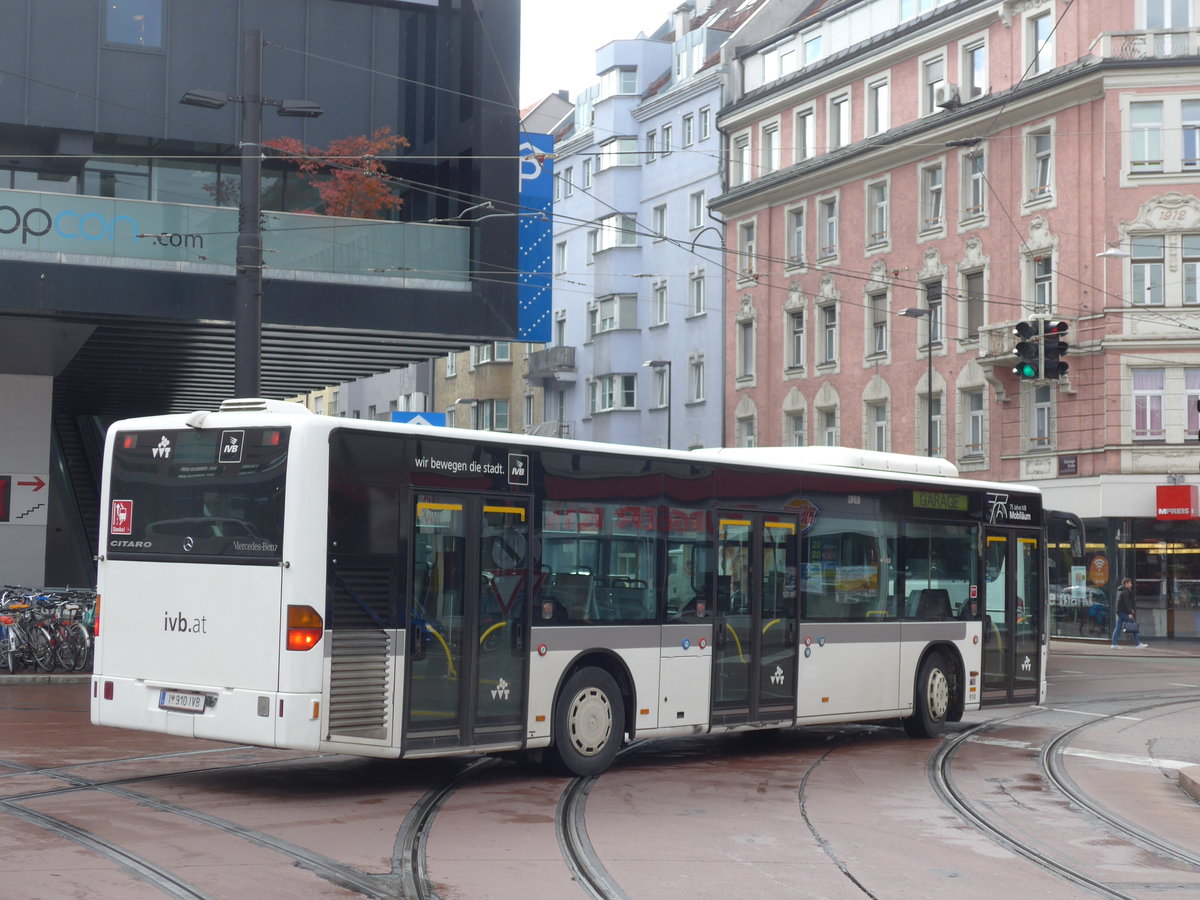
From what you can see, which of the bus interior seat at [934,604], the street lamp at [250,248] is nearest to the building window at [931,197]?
the bus interior seat at [934,604]

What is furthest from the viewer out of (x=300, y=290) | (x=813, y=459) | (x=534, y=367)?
(x=534, y=367)

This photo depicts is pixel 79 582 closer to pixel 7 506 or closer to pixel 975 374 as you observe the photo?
pixel 7 506

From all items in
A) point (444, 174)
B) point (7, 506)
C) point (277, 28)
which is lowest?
point (7, 506)

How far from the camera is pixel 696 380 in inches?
2347

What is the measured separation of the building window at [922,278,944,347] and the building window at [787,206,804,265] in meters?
6.64

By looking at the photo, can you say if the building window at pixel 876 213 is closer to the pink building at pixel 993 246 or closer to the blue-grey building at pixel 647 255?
the pink building at pixel 993 246

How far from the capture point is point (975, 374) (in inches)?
1794

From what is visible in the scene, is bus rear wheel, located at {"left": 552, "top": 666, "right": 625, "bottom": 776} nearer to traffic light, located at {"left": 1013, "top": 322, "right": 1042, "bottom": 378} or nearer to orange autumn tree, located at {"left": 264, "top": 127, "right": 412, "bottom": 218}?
traffic light, located at {"left": 1013, "top": 322, "right": 1042, "bottom": 378}

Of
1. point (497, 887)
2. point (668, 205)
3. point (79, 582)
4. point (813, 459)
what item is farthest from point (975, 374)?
point (497, 887)

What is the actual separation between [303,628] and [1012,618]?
10.1m

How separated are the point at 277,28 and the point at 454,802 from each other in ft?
60.4

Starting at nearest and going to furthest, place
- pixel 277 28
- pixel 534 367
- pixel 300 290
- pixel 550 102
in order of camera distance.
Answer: pixel 300 290 < pixel 277 28 < pixel 534 367 < pixel 550 102

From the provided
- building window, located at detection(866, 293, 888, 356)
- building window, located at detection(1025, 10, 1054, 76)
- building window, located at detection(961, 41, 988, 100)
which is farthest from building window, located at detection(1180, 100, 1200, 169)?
building window, located at detection(866, 293, 888, 356)

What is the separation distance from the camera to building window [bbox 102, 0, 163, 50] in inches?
997
